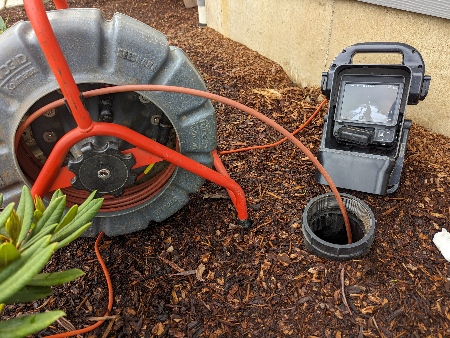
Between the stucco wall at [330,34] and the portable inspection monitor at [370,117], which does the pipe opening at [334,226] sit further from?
the stucco wall at [330,34]

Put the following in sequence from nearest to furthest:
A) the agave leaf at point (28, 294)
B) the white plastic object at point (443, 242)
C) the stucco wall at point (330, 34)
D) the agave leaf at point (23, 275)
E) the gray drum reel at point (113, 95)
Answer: the agave leaf at point (23, 275) → the agave leaf at point (28, 294) → the gray drum reel at point (113, 95) → the white plastic object at point (443, 242) → the stucco wall at point (330, 34)

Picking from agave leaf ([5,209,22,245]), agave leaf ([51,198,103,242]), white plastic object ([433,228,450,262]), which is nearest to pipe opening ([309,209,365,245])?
white plastic object ([433,228,450,262])

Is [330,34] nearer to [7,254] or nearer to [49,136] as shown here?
[49,136]

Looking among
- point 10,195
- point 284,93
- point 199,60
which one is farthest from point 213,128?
point 199,60

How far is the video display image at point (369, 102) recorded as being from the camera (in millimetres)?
1853

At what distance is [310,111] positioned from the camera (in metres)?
2.72

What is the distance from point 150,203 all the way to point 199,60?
2.43 meters

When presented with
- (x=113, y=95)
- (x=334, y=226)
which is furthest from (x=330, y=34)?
(x=113, y=95)

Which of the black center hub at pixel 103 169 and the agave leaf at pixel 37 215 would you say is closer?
Answer: the agave leaf at pixel 37 215

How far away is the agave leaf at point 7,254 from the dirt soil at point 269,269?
950mm

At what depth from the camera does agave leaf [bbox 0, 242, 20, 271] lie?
72 centimetres

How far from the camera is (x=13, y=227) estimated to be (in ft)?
2.91

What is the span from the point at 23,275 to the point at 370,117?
179 cm

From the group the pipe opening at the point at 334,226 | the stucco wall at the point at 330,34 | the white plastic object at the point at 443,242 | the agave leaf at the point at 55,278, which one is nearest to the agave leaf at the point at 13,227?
the agave leaf at the point at 55,278
